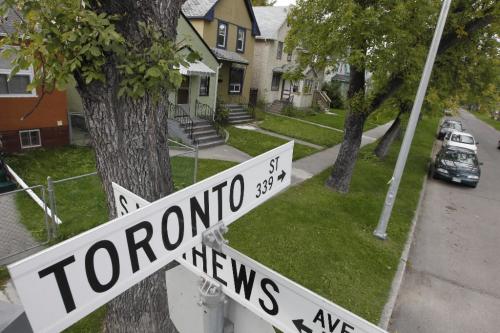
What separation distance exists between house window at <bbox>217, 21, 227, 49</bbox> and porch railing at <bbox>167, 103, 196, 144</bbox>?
7659 mm

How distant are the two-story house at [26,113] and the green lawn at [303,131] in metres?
11.9

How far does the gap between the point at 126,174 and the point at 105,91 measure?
0.71 meters

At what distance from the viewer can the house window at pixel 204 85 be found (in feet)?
61.0

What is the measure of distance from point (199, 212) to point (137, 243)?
1.26 feet

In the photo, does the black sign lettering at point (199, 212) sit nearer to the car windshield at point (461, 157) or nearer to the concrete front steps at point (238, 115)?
the car windshield at point (461, 157)

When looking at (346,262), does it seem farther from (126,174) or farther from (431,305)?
(126,174)

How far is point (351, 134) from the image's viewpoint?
10594 millimetres

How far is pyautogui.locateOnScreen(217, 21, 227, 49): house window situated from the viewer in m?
20.9

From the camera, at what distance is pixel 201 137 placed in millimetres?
15141

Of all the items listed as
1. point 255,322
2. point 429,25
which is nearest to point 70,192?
point 255,322

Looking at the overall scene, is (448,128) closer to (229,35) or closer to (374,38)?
(229,35)

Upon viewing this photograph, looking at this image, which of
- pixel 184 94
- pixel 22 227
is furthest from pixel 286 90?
pixel 22 227

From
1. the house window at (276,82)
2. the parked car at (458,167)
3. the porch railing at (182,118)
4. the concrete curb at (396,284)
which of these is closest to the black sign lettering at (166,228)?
the concrete curb at (396,284)

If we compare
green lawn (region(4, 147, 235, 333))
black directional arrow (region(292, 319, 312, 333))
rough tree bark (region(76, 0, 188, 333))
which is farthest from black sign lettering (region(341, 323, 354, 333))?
green lawn (region(4, 147, 235, 333))
